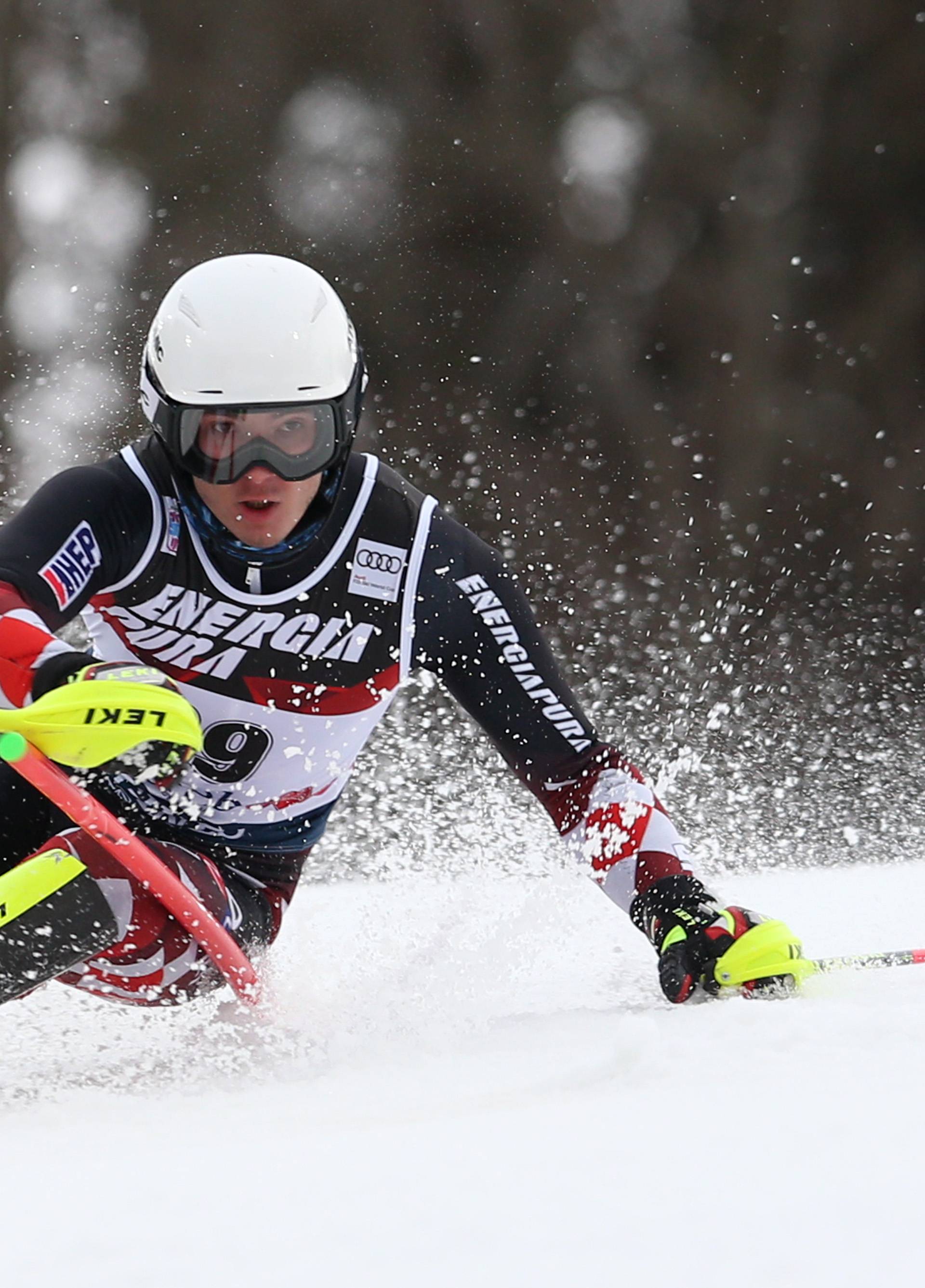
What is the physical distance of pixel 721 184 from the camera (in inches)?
385

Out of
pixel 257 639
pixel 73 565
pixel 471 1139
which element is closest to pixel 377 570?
pixel 257 639

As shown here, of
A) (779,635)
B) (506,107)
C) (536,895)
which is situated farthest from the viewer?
(506,107)

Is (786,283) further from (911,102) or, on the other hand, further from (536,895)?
(536,895)

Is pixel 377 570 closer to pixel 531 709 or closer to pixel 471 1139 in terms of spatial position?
pixel 531 709

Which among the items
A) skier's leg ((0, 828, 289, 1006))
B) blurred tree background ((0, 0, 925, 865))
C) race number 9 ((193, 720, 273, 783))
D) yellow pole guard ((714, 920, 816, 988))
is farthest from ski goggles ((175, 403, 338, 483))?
blurred tree background ((0, 0, 925, 865))

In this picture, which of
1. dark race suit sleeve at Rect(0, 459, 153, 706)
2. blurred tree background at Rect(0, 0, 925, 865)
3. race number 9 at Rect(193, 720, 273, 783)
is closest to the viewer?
dark race suit sleeve at Rect(0, 459, 153, 706)

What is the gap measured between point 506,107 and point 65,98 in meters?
2.93

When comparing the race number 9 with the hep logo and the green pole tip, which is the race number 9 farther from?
the green pole tip

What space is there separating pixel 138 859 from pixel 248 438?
22.8 inches

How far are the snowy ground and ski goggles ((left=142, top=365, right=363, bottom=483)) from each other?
29.2 inches

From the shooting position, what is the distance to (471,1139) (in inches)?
45.3

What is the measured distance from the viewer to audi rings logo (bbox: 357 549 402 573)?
204 centimetres

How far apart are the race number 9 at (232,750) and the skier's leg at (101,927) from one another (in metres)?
0.16

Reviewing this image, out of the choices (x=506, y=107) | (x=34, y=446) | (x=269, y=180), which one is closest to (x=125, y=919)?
(x=34, y=446)
